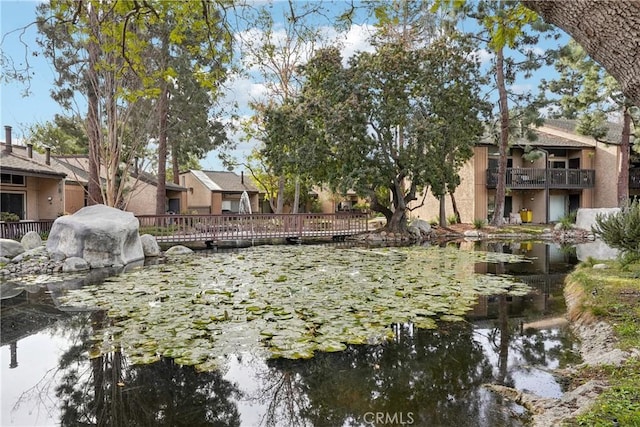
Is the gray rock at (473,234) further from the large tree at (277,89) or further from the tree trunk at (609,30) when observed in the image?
the tree trunk at (609,30)

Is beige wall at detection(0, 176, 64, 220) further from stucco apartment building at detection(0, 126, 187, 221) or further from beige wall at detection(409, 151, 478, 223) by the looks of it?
beige wall at detection(409, 151, 478, 223)

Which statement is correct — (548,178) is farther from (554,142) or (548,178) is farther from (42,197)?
(42,197)

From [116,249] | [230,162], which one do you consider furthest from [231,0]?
[230,162]

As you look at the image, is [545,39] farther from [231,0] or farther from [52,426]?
[52,426]

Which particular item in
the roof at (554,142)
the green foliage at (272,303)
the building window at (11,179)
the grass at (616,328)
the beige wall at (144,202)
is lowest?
the green foliage at (272,303)

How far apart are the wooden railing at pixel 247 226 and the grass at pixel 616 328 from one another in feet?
33.7

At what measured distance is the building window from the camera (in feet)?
50.0

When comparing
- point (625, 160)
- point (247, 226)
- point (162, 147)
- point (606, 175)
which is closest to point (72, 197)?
point (162, 147)

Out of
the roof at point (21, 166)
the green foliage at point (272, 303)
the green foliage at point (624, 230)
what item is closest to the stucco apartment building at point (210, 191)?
the roof at point (21, 166)

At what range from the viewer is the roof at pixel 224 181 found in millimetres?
29438

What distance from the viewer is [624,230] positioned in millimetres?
6781

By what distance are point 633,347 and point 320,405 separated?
2.92 metres

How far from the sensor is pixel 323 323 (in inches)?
191

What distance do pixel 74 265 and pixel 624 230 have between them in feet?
37.3
